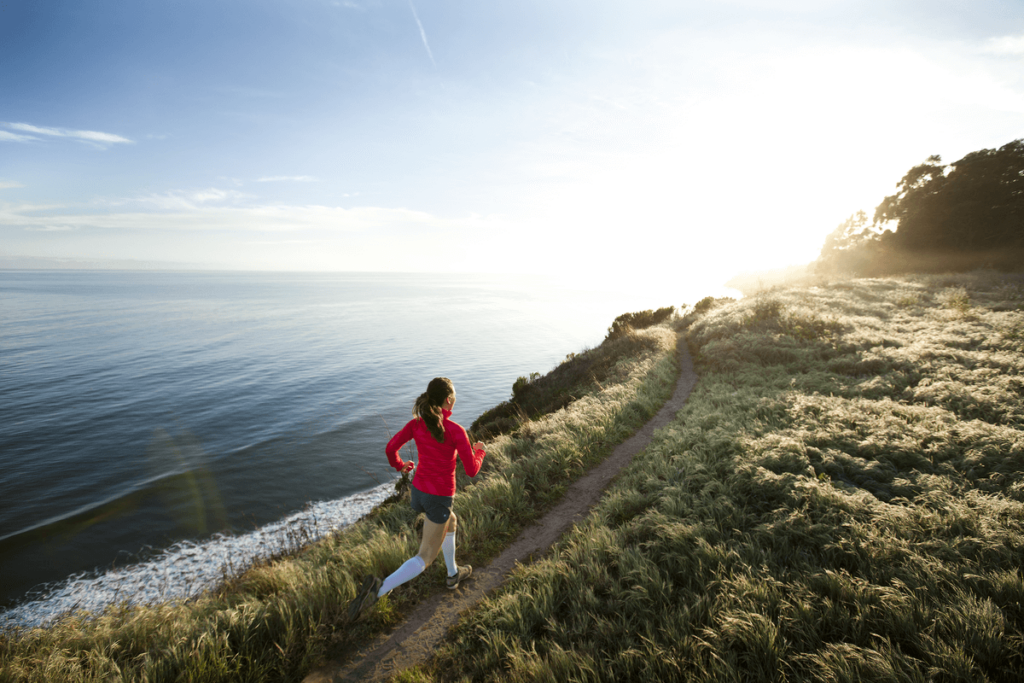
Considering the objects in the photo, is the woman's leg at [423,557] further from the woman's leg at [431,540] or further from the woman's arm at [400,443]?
the woman's arm at [400,443]

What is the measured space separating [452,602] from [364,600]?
1182 millimetres

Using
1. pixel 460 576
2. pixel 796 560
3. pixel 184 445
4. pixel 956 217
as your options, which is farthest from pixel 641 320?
pixel 956 217

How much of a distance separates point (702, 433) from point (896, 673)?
5961 millimetres

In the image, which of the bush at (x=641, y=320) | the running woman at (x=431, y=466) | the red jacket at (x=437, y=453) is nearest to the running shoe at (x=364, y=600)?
the running woman at (x=431, y=466)

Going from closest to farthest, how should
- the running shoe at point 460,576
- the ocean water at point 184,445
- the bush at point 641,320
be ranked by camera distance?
the running shoe at point 460,576
the ocean water at point 184,445
the bush at point 641,320

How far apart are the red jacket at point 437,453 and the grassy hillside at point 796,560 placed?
171 cm

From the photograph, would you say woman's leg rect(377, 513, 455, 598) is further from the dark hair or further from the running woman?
the dark hair

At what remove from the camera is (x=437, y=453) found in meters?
4.55

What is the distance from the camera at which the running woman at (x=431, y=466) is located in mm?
4465

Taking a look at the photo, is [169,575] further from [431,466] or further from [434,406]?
[434,406]

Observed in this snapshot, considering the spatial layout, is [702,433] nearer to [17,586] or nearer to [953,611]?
[953,611]

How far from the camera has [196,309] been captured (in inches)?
2837

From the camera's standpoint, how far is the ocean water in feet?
35.2

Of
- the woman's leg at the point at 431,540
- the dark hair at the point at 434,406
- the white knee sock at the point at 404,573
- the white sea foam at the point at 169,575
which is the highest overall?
the dark hair at the point at 434,406
